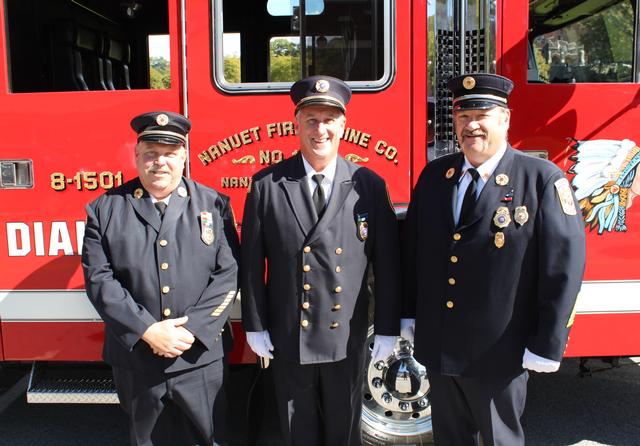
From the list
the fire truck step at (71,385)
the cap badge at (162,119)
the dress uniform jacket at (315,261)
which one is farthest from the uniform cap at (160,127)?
the fire truck step at (71,385)

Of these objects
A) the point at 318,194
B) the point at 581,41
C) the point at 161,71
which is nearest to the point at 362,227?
the point at 318,194

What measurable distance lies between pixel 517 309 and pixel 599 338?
1041 millimetres

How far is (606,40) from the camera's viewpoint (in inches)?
111

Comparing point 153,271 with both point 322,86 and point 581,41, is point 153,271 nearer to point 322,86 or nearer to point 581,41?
point 322,86

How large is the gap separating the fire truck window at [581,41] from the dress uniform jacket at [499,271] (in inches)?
41.5

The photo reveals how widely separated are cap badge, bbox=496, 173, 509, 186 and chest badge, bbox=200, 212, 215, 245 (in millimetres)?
1069

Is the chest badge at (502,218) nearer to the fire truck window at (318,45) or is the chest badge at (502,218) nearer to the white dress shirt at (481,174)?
the white dress shirt at (481,174)

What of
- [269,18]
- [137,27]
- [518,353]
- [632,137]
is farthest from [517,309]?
Answer: [137,27]

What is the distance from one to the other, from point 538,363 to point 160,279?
1353 mm

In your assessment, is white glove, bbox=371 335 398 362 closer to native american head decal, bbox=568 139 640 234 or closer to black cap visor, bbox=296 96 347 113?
black cap visor, bbox=296 96 347 113

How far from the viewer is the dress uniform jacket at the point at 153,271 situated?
2.13 meters

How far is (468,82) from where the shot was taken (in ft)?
6.44

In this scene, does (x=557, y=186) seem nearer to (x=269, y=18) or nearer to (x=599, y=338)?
(x=599, y=338)

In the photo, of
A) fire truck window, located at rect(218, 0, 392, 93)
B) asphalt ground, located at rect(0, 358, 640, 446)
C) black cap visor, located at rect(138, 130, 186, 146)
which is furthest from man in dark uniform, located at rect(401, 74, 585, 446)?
asphalt ground, located at rect(0, 358, 640, 446)
